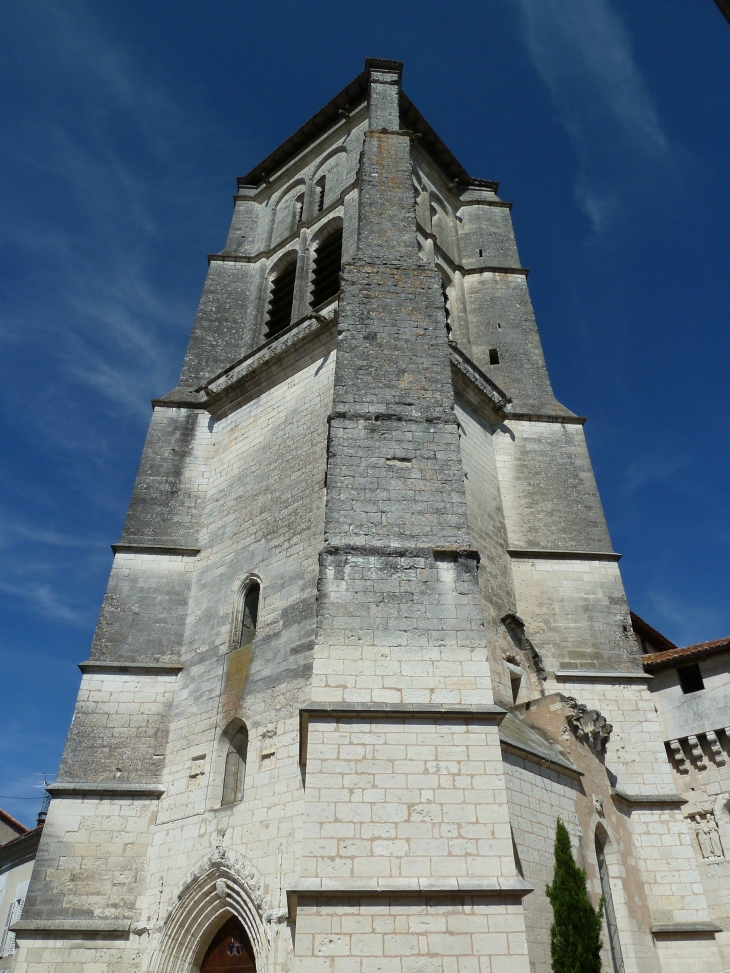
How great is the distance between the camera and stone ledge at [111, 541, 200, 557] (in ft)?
38.3

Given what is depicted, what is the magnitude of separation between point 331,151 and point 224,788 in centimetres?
1477

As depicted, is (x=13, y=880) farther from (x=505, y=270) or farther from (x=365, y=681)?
(x=505, y=270)

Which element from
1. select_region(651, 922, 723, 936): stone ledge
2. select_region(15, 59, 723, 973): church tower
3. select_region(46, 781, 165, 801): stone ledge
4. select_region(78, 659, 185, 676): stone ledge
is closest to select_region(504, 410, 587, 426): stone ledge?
select_region(15, 59, 723, 973): church tower

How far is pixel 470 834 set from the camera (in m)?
5.61

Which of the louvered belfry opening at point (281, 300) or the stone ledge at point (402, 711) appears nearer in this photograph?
the stone ledge at point (402, 711)

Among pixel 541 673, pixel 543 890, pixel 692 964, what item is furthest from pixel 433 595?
pixel 692 964

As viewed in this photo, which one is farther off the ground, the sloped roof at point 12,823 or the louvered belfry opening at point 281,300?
the louvered belfry opening at point 281,300

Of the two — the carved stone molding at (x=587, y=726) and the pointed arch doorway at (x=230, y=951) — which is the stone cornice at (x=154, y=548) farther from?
the carved stone molding at (x=587, y=726)

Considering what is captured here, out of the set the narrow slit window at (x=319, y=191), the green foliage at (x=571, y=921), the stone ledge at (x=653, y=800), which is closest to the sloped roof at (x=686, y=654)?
the stone ledge at (x=653, y=800)

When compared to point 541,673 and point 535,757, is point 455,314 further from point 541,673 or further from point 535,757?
point 535,757

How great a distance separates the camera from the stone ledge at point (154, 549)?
38.3 feet

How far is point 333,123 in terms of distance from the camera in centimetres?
1881

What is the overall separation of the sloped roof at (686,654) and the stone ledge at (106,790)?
8.29m

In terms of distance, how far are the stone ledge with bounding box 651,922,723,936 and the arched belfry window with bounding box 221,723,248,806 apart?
15.9 ft
